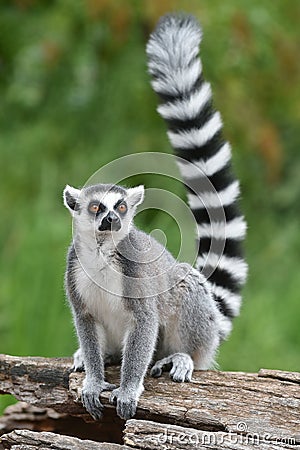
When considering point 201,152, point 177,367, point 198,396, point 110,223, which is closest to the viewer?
A: point 110,223

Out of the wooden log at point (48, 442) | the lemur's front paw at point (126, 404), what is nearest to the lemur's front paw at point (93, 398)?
the lemur's front paw at point (126, 404)

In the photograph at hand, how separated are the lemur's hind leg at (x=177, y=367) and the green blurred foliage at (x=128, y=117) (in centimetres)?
188

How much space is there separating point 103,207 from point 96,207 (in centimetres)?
3

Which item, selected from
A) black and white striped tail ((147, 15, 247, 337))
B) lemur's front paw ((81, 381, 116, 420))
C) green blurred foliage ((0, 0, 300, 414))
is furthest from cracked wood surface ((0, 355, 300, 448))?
green blurred foliage ((0, 0, 300, 414))

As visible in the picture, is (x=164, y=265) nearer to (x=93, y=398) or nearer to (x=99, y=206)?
(x=99, y=206)

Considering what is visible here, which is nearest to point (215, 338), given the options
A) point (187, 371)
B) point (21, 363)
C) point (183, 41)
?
point (187, 371)

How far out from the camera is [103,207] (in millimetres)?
3643

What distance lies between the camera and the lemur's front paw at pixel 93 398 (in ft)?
12.5

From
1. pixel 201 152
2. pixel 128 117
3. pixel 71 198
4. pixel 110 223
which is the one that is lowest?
pixel 110 223

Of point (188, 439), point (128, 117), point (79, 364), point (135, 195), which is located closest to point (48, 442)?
point (188, 439)

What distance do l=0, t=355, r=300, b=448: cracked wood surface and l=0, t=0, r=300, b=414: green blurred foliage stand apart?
1.68 m

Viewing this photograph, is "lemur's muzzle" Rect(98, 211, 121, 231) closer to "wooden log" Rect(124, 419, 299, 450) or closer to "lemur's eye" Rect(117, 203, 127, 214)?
"lemur's eye" Rect(117, 203, 127, 214)

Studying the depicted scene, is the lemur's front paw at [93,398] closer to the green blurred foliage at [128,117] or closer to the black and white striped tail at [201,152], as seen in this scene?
the black and white striped tail at [201,152]

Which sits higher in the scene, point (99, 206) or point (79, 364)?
point (99, 206)
